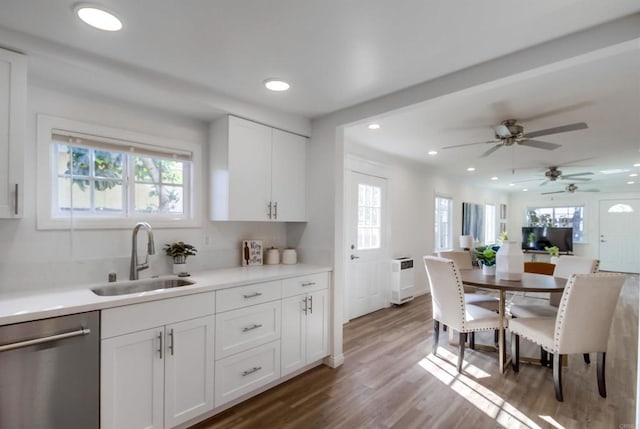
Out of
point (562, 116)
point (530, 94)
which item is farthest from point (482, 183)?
point (530, 94)

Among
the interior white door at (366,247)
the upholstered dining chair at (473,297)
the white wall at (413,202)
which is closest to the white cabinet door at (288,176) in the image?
the interior white door at (366,247)

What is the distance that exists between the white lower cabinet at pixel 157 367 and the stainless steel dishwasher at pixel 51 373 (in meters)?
0.06

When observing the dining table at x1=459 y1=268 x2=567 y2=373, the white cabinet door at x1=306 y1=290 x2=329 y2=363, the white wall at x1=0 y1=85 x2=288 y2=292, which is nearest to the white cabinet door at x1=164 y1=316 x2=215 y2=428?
the white wall at x1=0 y1=85 x2=288 y2=292

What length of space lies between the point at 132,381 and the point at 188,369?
12.3 inches

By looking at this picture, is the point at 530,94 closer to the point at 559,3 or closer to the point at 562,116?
the point at 562,116

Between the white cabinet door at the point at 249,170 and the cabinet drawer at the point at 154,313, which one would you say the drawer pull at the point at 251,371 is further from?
the white cabinet door at the point at 249,170

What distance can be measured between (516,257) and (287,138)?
8.40 feet

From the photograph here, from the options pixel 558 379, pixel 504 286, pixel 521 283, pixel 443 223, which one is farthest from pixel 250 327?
pixel 443 223

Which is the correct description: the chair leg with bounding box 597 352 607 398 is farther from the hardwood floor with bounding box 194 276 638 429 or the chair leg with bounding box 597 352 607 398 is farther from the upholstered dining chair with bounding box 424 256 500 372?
the upholstered dining chair with bounding box 424 256 500 372

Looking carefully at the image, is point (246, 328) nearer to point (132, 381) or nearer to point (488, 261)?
point (132, 381)

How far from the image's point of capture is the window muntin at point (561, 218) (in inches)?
363

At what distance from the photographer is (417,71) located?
82.1 inches

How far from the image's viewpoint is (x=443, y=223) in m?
6.43

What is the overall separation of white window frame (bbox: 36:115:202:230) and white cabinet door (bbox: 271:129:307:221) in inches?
26.2
